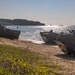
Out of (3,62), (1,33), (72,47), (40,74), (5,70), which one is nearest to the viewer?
(5,70)

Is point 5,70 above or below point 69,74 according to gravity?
above

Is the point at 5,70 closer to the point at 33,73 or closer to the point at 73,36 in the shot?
the point at 33,73

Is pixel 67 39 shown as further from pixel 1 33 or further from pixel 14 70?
pixel 1 33

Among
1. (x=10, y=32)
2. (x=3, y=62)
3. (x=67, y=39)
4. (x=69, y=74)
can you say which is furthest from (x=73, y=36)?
(x=10, y=32)

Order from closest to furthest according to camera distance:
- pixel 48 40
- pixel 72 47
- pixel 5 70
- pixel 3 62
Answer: pixel 5 70
pixel 3 62
pixel 72 47
pixel 48 40

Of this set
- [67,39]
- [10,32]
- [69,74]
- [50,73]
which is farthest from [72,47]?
[10,32]

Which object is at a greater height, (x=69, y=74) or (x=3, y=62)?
(x=3, y=62)

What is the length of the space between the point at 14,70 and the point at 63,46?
13.3 metres

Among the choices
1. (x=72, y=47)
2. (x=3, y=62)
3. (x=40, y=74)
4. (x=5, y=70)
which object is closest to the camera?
(x=5, y=70)

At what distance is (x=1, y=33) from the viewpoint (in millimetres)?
36531

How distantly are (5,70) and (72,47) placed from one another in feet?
42.5

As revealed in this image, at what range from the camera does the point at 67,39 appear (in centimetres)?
2181

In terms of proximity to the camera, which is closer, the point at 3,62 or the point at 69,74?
the point at 3,62

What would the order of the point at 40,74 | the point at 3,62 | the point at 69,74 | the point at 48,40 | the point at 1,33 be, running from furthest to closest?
the point at 48,40 < the point at 1,33 < the point at 69,74 < the point at 3,62 < the point at 40,74
